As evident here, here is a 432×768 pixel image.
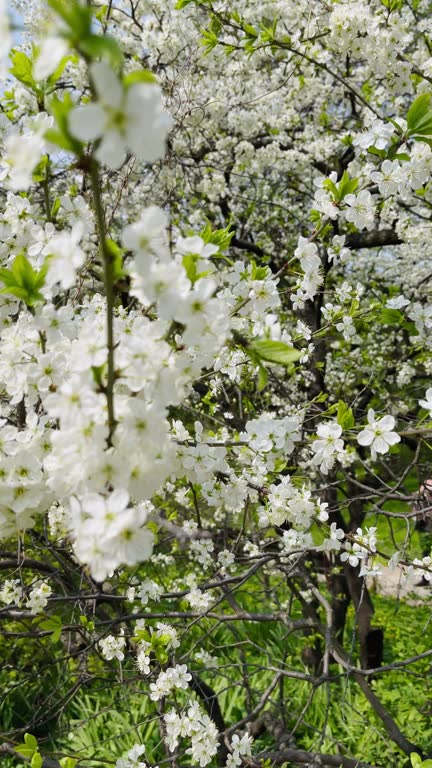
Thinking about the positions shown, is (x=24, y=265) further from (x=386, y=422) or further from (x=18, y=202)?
(x=386, y=422)

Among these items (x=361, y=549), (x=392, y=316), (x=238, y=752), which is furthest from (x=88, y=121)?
(x=238, y=752)

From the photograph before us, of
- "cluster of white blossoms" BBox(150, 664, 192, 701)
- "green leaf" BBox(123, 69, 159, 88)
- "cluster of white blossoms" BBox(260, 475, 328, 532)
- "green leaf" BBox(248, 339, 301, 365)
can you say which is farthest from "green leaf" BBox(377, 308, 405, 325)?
"green leaf" BBox(123, 69, 159, 88)

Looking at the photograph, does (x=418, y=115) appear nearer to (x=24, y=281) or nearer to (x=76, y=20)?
(x=24, y=281)

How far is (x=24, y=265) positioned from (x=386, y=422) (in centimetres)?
108

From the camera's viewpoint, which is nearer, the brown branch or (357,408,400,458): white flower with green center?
(357,408,400,458): white flower with green center

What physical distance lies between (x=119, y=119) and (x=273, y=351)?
0.52 meters

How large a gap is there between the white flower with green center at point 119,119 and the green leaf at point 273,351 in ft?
1.55

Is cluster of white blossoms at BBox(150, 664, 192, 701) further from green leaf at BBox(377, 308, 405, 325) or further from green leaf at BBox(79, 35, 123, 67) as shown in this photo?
green leaf at BBox(79, 35, 123, 67)

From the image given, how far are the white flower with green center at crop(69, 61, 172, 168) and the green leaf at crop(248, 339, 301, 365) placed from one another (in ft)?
1.55

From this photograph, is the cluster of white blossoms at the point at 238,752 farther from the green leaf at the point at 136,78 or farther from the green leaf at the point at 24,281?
the green leaf at the point at 136,78

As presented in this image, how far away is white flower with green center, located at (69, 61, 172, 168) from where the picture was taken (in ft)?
2.15

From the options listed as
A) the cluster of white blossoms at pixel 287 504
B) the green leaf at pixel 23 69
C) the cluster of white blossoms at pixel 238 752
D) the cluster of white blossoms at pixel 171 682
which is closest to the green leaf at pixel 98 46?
the green leaf at pixel 23 69

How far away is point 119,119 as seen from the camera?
0.69 metres

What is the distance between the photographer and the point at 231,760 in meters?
2.49
